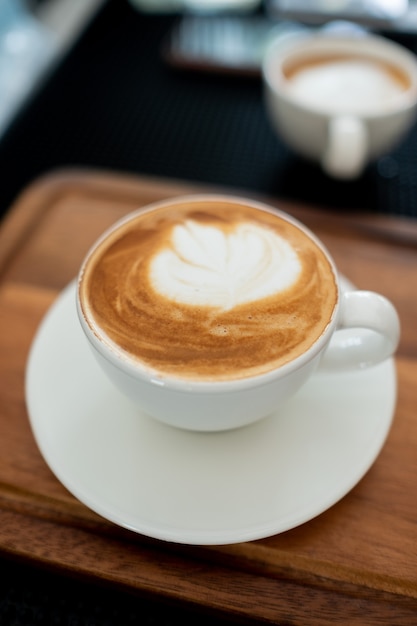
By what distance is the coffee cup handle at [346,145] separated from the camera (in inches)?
27.6

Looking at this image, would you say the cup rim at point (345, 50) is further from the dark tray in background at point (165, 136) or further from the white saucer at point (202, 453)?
the white saucer at point (202, 453)

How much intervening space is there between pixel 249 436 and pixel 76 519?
Result: 0.48 ft

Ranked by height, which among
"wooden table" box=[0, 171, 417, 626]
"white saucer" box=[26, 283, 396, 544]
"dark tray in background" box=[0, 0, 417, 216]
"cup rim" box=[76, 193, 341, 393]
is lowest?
"wooden table" box=[0, 171, 417, 626]

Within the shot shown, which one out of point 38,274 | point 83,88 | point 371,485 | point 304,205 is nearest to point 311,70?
point 304,205

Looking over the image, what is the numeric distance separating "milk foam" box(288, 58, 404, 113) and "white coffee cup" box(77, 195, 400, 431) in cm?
34

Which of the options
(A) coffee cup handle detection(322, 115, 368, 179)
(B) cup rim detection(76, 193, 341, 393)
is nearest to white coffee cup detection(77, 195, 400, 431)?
(B) cup rim detection(76, 193, 341, 393)

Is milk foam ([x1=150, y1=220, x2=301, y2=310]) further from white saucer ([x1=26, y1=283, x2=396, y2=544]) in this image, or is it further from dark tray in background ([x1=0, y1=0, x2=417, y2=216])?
dark tray in background ([x1=0, y1=0, x2=417, y2=216])

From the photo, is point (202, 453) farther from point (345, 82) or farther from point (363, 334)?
point (345, 82)

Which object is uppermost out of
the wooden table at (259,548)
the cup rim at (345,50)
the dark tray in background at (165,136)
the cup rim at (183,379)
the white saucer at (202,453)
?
the cup rim at (345,50)

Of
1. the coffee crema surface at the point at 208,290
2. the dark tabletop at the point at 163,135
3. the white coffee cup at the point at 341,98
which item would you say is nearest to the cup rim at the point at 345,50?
the white coffee cup at the point at 341,98

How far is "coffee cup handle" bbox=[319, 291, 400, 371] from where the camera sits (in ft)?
1.47

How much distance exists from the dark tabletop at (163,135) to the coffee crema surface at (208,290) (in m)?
0.28

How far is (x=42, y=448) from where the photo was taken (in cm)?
46

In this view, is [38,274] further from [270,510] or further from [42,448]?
[270,510]
